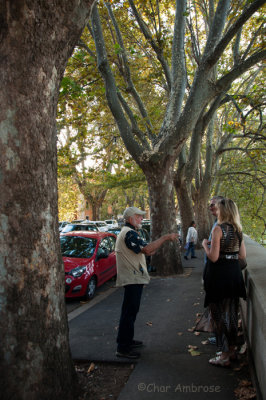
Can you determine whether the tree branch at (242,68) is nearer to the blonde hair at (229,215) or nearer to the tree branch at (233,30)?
the tree branch at (233,30)

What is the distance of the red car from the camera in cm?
755

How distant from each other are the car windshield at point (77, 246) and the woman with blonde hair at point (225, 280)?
500 centimetres

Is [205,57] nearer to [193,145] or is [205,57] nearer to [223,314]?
[193,145]

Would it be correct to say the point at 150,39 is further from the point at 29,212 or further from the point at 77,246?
the point at 29,212

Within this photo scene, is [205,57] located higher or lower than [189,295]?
higher

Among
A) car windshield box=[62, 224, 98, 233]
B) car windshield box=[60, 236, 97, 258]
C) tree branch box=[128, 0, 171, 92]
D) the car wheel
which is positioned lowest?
the car wheel

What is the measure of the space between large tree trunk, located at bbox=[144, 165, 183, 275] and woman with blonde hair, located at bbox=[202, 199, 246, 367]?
20.5 ft

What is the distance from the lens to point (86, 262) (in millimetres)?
8039

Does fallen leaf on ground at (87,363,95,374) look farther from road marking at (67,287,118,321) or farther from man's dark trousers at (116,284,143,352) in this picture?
road marking at (67,287,118,321)

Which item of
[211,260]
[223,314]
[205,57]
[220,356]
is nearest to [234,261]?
[211,260]

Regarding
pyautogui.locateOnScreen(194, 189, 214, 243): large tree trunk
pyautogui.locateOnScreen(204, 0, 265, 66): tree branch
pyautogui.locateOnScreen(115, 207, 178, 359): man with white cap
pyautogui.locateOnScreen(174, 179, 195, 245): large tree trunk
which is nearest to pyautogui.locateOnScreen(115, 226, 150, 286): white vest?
pyautogui.locateOnScreen(115, 207, 178, 359): man with white cap

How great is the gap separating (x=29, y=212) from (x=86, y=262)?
537 centimetres

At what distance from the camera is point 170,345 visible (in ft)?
14.9

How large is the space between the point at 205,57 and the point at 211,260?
671cm
